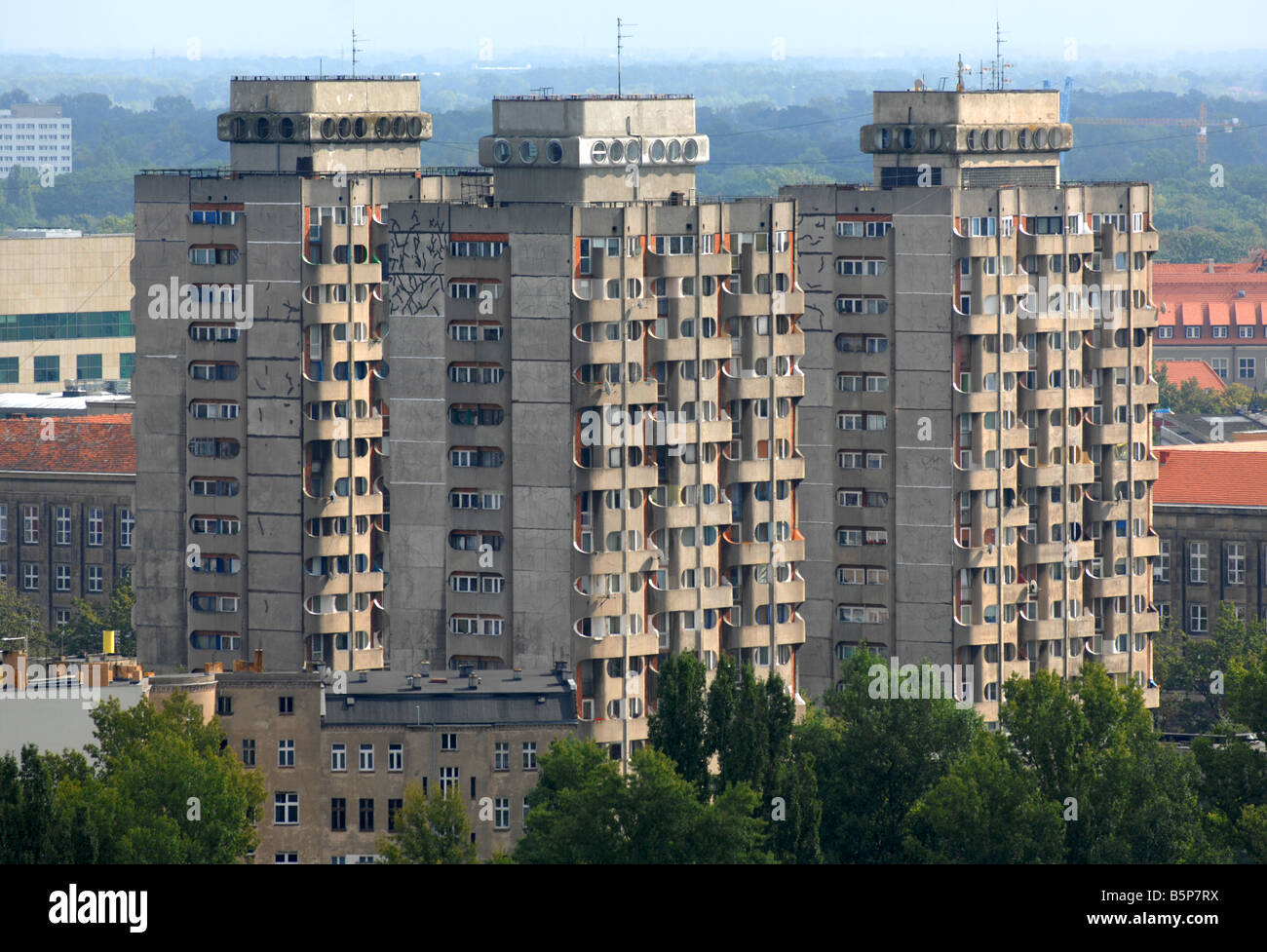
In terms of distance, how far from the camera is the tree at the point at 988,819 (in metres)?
164

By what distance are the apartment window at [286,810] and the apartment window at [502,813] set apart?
10.0 meters

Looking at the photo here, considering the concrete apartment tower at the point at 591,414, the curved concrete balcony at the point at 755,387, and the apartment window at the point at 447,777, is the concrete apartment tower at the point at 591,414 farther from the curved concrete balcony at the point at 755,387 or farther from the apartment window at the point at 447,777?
the apartment window at the point at 447,777

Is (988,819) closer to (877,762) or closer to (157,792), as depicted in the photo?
(877,762)

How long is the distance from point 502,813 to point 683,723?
11.2m

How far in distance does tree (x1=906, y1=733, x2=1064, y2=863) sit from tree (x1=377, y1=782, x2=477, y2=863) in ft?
73.0

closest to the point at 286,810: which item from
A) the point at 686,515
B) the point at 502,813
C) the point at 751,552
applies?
the point at 502,813

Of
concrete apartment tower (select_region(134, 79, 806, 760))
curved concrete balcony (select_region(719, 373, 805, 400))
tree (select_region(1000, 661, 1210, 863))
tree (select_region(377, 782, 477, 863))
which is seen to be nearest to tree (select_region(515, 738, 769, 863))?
tree (select_region(377, 782, 477, 863))

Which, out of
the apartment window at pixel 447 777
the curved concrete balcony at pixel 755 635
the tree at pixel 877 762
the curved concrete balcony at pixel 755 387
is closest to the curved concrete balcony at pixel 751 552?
the curved concrete balcony at pixel 755 635

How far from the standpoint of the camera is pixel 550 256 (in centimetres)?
18738

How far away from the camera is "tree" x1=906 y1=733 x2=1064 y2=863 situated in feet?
540

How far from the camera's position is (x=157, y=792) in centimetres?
16312

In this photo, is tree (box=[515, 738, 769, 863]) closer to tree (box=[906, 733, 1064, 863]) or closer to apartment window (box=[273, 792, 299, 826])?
tree (box=[906, 733, 1064, 863])
